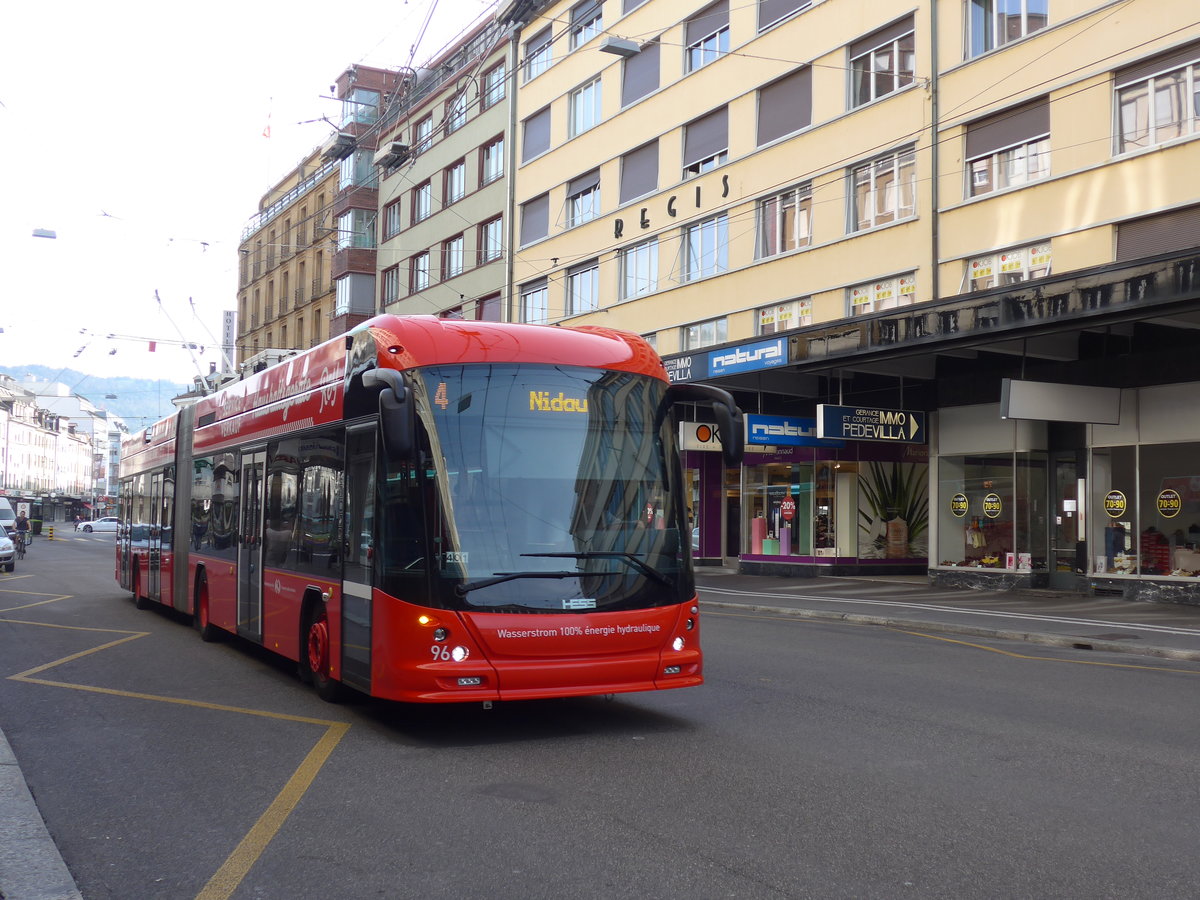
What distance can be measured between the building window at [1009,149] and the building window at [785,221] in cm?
497

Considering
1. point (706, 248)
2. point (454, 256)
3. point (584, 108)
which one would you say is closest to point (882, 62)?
point (706, 248)

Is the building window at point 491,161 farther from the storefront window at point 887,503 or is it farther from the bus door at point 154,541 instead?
the bus door at point 154,541

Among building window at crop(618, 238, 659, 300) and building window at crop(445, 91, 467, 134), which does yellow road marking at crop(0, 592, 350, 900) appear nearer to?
building window at crop(618, 238, 659, 300)

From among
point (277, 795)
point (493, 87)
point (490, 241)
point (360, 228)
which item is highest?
point (493, 87)

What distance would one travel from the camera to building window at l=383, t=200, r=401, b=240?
5006 centimetres

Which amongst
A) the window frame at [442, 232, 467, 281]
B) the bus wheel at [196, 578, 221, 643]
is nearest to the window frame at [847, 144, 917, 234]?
the bus wheel at [196, 578, 221, 643]

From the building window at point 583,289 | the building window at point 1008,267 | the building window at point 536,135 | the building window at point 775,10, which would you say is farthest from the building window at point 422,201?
the building window at point 1008,267

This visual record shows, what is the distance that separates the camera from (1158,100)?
784 inches

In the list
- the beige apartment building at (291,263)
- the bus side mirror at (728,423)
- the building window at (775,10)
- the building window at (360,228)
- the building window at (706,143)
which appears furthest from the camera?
the beige apartment building at (291,263)

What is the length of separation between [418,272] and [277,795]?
42.8 m

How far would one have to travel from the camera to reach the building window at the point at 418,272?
47.2 m

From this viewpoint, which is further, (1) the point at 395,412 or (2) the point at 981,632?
(2) the point at 981,632

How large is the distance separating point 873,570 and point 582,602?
21.7 metres

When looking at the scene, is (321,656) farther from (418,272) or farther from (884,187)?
(418,272)
